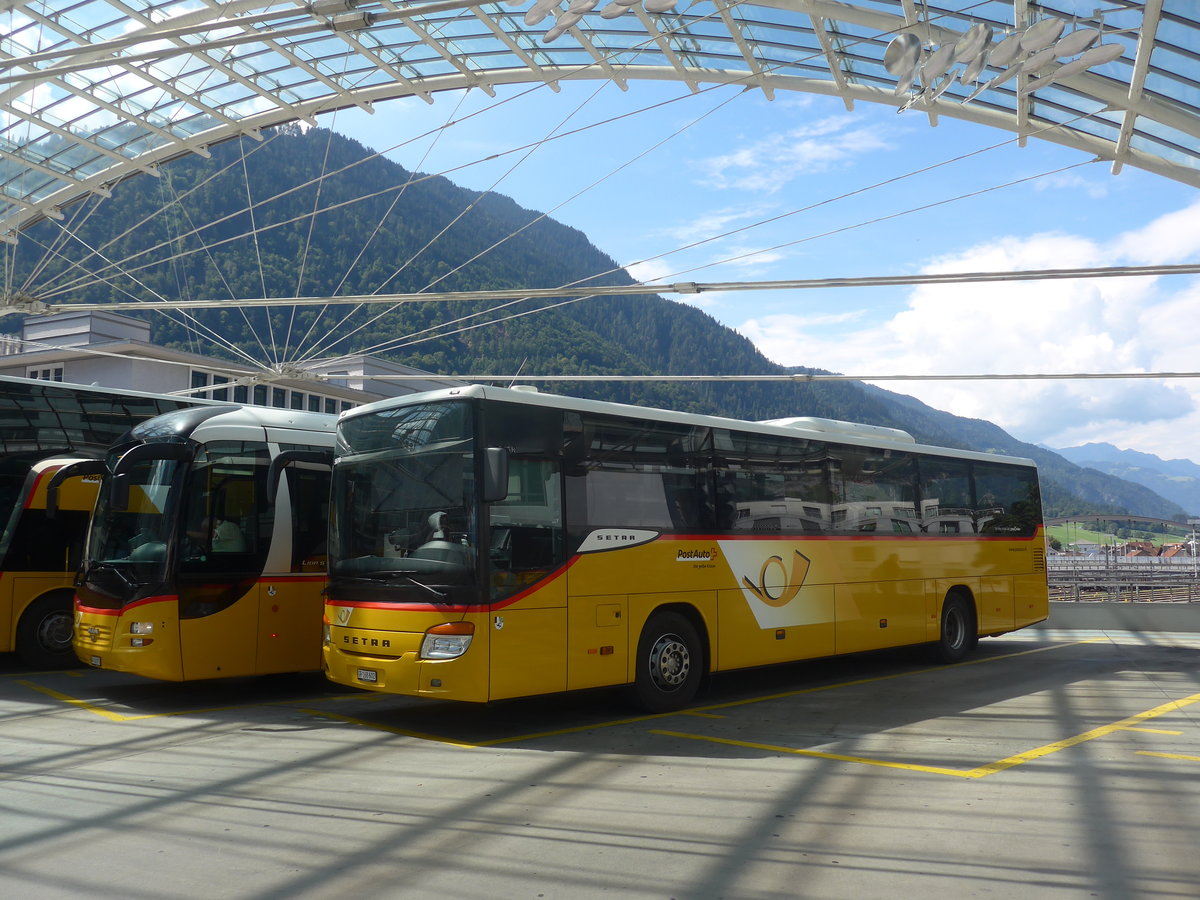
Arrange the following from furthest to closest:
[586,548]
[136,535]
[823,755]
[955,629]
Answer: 1. [955,629]
2. [136,535]
3. [586,548]
4. [823,755]

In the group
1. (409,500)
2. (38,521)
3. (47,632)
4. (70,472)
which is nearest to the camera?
→ (409,500)

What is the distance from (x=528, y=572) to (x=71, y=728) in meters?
4.65

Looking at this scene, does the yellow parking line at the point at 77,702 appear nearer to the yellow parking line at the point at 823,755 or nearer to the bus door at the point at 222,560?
the bus door at the point at 222,560

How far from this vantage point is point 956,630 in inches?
601

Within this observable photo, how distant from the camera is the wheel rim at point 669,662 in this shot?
10.1m

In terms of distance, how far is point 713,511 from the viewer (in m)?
10.9

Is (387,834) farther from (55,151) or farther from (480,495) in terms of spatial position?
(55,151)

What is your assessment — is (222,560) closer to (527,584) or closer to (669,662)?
(527,584)

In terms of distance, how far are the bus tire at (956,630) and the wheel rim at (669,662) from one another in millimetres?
5971

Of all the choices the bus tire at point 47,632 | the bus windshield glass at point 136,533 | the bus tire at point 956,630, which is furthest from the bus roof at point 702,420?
the bus tire at point 47,632

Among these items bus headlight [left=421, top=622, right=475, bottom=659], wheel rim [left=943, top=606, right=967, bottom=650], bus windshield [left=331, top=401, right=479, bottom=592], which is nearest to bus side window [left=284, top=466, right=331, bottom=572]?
bus windshield [left=331, top=401, right=479, bottom=592]

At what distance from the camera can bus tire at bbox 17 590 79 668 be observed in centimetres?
1297

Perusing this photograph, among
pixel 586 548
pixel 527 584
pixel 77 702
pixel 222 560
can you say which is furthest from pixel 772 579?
pixel 77 702

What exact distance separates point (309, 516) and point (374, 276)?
10530 cm
